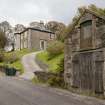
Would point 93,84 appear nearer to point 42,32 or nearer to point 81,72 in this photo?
point 81,72

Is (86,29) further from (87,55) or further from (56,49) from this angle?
(56,49)

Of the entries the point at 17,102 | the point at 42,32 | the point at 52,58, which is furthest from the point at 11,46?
the point at 17,102

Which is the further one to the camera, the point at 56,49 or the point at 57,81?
the point at 56,49

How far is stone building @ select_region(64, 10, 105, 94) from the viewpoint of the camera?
16.0 metres

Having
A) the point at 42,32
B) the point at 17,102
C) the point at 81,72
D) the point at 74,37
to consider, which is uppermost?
the point at 42,32

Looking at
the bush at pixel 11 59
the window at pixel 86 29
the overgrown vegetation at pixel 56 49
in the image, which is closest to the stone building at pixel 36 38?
the bush at pixel 11 59

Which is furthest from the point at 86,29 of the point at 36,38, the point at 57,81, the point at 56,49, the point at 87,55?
the point at 36,38

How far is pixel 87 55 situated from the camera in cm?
1738

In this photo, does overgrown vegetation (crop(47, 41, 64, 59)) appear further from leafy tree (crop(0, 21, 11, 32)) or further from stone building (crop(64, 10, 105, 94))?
leafy tree (crop(0, 21, 11, 32))

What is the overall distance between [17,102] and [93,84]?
211 inches

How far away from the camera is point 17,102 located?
13.4 metres

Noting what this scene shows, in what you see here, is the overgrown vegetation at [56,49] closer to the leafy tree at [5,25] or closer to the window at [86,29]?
the window at [86,29]

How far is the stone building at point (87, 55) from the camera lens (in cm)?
1603

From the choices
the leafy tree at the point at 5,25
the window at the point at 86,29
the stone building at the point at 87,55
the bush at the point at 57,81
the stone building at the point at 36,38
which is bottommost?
the bush at the point at 57,81
